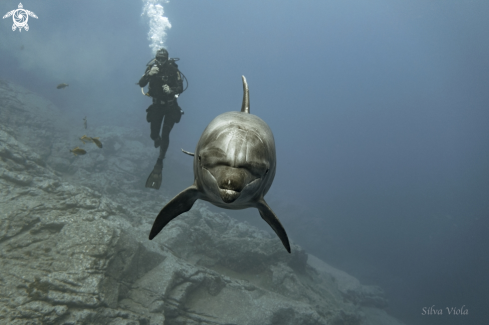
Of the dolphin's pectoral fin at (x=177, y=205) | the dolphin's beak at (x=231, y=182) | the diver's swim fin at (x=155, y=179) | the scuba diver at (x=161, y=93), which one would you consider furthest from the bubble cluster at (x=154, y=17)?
the dolphin's beak at (x=231, y=182)

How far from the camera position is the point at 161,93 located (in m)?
6.77

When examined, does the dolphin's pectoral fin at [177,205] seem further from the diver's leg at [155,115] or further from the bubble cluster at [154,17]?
the bubble cluster at [154,17]

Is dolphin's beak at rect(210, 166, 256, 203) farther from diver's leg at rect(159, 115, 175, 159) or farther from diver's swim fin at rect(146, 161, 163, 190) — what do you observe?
diver's leg at rect(159, 115, 175, 159)

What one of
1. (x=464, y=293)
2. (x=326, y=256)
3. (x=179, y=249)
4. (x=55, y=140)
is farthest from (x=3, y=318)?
(x=464, y=293)

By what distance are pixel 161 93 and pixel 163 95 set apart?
0.10m

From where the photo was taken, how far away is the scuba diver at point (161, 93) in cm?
670

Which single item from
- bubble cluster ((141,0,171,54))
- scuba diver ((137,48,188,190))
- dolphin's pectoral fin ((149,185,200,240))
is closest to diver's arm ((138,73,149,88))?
scuba diver ((137,48,188,190))

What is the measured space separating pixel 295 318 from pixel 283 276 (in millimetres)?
2158

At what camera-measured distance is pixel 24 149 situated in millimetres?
8688

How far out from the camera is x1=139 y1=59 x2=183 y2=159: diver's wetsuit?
22.1 feet

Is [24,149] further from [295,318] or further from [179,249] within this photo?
[295,318]

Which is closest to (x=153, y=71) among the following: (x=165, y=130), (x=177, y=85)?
(x=177, y=85)

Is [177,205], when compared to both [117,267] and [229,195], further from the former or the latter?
[117,267]

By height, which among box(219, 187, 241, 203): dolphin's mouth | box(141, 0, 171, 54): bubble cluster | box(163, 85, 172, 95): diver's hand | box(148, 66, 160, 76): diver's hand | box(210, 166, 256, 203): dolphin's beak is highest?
box(141, 0, 171, 54): bubble cluster
